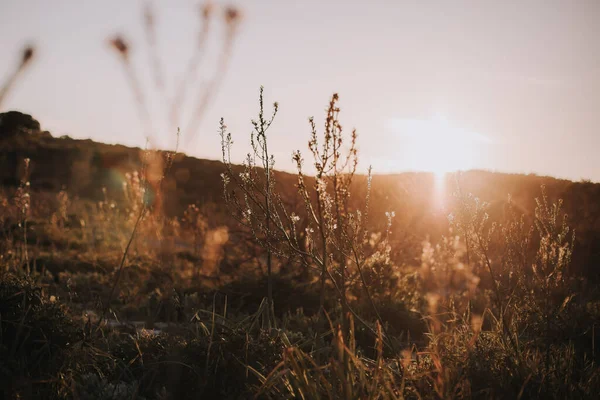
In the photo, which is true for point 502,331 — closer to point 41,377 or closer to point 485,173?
point 41,377

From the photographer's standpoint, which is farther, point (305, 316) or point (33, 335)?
point (305, 316)

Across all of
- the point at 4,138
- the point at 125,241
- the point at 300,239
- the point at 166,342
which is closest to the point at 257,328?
the point at 166,342

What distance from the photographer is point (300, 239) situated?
6895mm

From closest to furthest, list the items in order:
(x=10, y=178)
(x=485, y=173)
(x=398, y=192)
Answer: (x=398, y=192), (x=485, y=173), (x=10, y=178)

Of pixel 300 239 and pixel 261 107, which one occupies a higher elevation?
pixel 261 107

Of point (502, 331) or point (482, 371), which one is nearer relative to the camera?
point (482, 371)

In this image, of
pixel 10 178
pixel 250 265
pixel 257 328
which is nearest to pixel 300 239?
pixel 250 265

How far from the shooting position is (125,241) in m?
10.0

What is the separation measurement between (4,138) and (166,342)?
7.40ft

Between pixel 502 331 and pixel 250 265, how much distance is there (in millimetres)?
4586

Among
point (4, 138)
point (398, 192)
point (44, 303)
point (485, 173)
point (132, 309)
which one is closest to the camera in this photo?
point (44, 303)

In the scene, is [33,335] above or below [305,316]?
above

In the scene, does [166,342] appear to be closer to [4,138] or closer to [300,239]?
[4,138]

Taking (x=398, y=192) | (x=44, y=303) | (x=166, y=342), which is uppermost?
(x=398, y=192)
